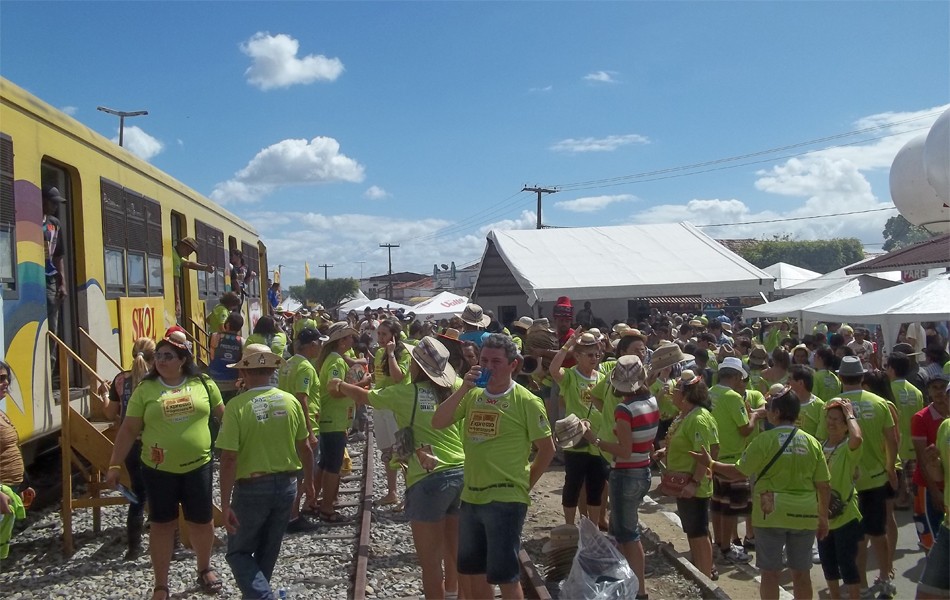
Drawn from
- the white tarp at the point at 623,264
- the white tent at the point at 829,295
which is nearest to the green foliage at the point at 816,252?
the white tarp at the point at 623,264

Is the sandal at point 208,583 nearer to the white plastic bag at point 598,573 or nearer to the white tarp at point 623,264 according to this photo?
the white plastic bag at point 598,573

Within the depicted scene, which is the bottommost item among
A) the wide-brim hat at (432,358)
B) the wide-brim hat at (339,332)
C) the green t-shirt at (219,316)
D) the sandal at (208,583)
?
the sandal at (208,583)

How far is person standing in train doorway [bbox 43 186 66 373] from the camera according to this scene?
665cm

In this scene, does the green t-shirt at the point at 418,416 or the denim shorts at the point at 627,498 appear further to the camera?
the denim shorts at the point at 627,498

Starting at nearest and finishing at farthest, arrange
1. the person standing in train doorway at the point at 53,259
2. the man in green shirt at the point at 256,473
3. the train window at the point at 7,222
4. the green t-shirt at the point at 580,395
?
the man in green shirt at the point at 256,473 < the train window at the point at 7,222 < the green t-shirt at the point at 580,395 < the person standing in train doorway at the point at 53,259

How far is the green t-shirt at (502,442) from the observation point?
428 centimetres

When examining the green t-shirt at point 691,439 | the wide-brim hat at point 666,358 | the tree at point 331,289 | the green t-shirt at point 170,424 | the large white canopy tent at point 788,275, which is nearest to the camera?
the green t-shirt at point 170,424

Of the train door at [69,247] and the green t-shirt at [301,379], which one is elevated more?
the train door at [69,247]

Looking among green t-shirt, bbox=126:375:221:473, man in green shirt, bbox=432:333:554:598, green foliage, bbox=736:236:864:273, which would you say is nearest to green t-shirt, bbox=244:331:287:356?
green t-shirt, bbox=126:375:221:473

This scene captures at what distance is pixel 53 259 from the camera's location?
22.4ft

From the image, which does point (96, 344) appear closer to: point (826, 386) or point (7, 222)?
point (7, 222)

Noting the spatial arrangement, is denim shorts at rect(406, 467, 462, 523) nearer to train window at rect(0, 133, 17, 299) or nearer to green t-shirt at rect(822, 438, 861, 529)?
green t-shirt at rect(822, 438, 861, 529)

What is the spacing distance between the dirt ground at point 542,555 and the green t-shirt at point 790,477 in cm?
129

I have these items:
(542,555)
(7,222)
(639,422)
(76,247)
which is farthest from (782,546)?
(76,247)
